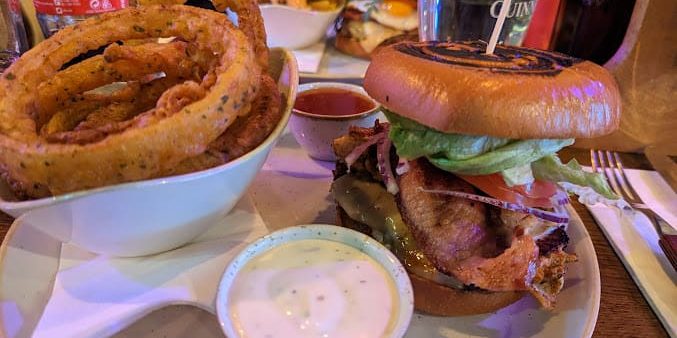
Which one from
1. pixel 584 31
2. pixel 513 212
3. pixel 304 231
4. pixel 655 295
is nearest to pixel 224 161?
pixel 304 231

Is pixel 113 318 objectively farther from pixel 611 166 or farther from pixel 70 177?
pixel 611 166

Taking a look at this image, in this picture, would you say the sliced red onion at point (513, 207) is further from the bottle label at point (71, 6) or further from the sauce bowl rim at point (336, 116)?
the bottle label at point (71, 6)

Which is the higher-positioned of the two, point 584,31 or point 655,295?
point 584,31

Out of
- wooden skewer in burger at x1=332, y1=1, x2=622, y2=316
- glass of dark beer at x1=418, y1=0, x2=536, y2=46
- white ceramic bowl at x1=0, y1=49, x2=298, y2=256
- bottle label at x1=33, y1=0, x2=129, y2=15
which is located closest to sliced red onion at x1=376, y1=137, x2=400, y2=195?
wooden skewer in burger at x1=332, y1=1, x2=622, y2=316

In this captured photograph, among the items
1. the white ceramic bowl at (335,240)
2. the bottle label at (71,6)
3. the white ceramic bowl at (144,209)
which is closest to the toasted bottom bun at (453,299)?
the white ceramic bowl at (335,240)

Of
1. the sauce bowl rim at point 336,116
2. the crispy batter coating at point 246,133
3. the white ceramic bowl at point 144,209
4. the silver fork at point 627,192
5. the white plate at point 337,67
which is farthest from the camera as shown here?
the white plate at point 337,67

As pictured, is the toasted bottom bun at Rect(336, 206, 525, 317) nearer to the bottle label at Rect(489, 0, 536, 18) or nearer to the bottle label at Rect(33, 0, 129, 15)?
the bottle label at Rect(489, 0, 536, 18)

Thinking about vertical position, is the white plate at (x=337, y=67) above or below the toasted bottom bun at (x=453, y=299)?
above

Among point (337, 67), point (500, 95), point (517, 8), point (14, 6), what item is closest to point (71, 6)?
point (14, 6)
